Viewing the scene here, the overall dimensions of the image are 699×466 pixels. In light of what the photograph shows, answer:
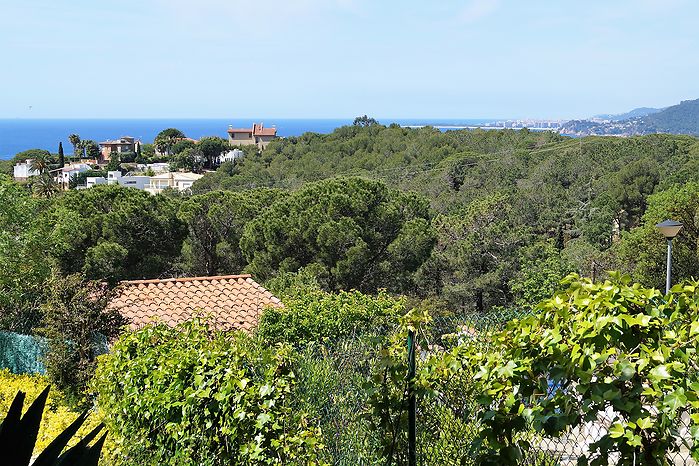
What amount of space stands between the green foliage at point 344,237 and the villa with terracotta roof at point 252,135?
3562 inches

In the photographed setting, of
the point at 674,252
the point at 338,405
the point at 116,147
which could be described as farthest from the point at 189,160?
the point at 338,405

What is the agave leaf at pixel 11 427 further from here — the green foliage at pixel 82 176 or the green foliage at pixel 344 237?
the green foliage at pixel 82 176

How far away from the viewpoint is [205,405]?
2996 mm

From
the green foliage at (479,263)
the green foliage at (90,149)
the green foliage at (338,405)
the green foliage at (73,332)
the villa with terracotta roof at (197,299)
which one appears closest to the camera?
the green foliage at (338,405)

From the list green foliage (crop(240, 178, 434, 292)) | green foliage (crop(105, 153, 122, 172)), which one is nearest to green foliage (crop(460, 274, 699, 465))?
green foliage (crop(240, 178, 434, 292))

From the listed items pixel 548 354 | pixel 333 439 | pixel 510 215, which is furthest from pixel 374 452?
pixel 510 215

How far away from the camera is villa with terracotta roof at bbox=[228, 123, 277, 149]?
355 feet

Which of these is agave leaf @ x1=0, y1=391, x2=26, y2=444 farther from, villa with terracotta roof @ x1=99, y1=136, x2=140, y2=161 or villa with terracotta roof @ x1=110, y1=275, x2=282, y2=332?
villa with terracotta roof @ x1=99, y1=136, x2=140, y2=161

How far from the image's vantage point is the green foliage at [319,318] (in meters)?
7.92

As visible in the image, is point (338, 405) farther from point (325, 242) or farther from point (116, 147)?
point (116, 147)

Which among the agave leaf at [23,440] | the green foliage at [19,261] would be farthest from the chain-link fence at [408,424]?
the green foliage at [19,261]

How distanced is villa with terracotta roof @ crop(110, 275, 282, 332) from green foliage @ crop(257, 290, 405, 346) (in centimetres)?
130

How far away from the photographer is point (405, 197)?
1827 centimetres

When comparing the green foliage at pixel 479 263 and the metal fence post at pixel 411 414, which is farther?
the green foliage at pixel 479 263
